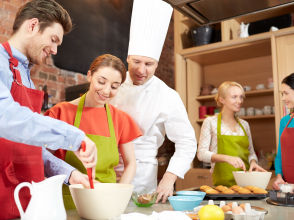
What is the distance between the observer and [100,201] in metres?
0.83

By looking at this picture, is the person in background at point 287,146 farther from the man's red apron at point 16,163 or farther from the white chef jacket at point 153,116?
the man's red apron at point 16,163

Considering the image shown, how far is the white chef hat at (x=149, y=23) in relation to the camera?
1.73 m

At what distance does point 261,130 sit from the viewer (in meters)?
3.46

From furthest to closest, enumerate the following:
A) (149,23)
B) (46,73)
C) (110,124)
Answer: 1. (46,73)
2. (149,23)
3. (110,124)

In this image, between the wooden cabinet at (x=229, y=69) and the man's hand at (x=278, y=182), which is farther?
the wooden cabinet at (x=229, y=69)

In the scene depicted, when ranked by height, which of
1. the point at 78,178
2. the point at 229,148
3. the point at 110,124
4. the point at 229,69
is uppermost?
the point at 229,69

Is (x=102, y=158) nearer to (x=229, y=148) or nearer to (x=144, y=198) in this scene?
(x=144, y=198)

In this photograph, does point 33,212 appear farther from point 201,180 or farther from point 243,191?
point 201,180

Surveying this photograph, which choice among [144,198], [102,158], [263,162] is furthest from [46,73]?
[263,162]

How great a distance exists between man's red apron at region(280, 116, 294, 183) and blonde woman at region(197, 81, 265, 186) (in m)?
0.23

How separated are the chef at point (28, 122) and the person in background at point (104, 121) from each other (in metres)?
0.23

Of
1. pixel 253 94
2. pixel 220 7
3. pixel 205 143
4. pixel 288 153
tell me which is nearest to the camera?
pixel 220 7

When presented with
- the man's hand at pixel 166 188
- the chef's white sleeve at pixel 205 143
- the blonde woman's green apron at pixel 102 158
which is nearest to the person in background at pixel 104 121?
the blonde woman's green apron at pixel 102 158

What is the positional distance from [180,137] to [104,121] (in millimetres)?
509
